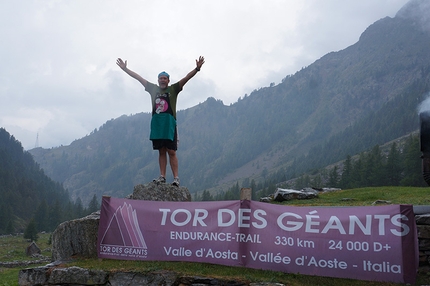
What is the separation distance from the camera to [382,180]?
261 ft

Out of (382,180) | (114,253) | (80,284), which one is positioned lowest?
(80,284)

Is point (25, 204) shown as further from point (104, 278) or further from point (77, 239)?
point (104, 278)

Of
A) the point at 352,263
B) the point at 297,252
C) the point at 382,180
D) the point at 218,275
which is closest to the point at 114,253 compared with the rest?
the point at 218,275

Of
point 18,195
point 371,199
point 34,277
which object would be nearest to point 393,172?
point 371,199

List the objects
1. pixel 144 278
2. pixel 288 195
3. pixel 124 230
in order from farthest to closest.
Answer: pixel 288 195 → pixel 124 230 → pixel 144 278

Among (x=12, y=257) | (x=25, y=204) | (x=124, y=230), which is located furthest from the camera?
(x=25, y=204)

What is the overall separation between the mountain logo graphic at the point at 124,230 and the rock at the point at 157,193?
1945mm

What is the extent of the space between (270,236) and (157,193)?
439 cm

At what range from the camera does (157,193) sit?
1230 centimetres

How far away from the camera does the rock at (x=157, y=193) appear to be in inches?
481

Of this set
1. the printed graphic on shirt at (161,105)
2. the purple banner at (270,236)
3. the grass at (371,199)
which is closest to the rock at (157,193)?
the purple banner at (270,236)

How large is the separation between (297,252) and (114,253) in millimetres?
4545

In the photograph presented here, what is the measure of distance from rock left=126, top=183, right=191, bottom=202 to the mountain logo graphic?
1.95 m

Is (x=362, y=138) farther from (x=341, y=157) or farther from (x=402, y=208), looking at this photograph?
(x=402, y=208)
